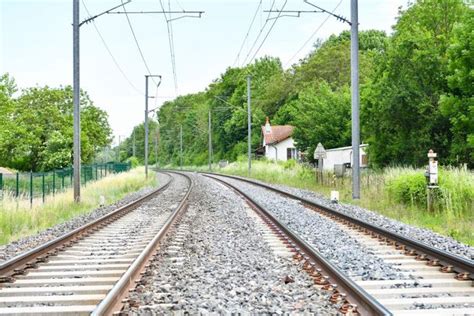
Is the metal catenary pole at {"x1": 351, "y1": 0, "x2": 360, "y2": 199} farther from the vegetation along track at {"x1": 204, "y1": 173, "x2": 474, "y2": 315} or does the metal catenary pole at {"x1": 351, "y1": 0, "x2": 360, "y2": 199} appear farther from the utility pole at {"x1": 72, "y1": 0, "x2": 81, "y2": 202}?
the utility pole at {"x1": 72, "y1": 0, "x2": 81, "y2": 202}

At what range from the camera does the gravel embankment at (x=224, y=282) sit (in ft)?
18.8

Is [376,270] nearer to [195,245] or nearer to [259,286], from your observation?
[259,286]

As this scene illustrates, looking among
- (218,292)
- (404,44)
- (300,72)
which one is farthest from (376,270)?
(300,72)

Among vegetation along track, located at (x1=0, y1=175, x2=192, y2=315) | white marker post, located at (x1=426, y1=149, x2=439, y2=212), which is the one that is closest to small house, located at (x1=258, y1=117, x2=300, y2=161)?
white marker post, located at (x1=426, y1=149, x2=439, y2=212)

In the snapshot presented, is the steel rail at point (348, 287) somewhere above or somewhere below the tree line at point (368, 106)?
below

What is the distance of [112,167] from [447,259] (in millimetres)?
50457

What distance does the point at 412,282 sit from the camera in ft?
22.1

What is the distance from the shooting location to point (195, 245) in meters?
10.1

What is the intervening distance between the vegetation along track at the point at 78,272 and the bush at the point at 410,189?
7604 mm

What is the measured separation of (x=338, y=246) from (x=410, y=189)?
7.39m

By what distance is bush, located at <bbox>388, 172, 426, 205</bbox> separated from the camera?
16156mm

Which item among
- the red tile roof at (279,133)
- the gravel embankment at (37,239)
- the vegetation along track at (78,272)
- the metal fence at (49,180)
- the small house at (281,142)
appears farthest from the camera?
the small house at (281,142)

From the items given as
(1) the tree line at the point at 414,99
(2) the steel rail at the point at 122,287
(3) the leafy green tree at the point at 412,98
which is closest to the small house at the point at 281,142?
(1) the tree line at the point at 414,99

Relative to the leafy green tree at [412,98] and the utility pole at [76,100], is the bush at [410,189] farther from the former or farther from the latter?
the utility pole at [76,100]
